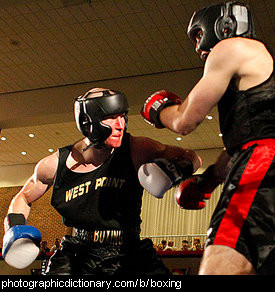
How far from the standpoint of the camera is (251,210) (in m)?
1.55

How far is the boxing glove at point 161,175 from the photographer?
2104 mm

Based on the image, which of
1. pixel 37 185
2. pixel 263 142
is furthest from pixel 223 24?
pixel 37 185

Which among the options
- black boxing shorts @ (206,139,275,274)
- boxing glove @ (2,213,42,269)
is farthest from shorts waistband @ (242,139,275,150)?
boxing glove @ (2,213,42,269)

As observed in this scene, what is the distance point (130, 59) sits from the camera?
7859 millimetres

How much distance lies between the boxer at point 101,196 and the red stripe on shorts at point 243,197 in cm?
56

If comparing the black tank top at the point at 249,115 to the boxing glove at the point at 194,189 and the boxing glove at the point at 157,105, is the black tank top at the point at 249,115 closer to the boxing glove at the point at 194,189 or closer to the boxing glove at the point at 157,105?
the boxing glove at the point at 157,105

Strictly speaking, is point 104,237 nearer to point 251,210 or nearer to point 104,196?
point 104,196

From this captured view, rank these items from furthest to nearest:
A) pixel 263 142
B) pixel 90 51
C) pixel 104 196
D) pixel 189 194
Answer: pixel 90 51, pixel 104 196, pixel 189 194, pixel 263 142

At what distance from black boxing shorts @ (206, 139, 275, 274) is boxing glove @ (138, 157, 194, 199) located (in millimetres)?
472

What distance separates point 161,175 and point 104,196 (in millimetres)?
477

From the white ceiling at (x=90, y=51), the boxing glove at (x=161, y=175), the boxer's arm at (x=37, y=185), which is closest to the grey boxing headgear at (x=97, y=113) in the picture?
the boxer's arm at (x=37, y=185)

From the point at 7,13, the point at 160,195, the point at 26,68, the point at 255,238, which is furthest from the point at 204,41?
the point at 26,68

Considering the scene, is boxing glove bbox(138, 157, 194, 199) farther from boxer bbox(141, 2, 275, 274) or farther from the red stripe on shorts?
the red stripe on shorts

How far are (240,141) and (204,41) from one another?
53 cm
